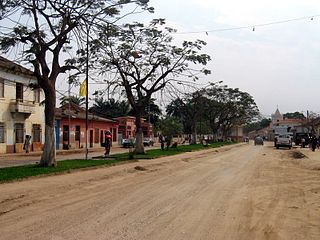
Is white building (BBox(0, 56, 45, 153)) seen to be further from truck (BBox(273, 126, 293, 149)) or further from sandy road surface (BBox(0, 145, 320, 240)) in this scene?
truck (BBox(273, 126, 293, 149))

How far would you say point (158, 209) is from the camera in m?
11.2

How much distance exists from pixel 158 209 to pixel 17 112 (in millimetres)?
33650

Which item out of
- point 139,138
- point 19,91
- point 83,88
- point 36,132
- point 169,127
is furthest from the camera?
point 169,127

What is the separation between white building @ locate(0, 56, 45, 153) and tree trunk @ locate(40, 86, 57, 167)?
51.5 feet

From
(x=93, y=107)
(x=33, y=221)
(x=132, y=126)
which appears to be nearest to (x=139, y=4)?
(x=33, y=221)

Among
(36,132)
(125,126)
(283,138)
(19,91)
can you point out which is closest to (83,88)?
(19,91)

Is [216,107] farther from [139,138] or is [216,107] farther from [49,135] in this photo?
[49,135]

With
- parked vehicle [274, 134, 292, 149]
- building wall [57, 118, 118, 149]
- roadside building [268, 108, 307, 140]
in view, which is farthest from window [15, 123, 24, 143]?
roadside building [268, 108, 307, 140]

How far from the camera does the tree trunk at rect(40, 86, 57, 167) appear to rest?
75.5ft

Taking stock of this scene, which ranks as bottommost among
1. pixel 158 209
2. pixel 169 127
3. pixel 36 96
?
pixel 158 209

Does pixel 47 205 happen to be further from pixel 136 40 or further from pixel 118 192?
pixel 136 40

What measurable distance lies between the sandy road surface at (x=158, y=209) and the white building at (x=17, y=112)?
24.7 metres

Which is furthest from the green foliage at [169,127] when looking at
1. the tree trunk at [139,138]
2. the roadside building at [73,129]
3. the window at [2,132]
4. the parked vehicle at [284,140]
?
the window at [2,132]

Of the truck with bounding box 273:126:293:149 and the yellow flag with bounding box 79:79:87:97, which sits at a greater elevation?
the yellow flag with bounding box 79:79:87:97
